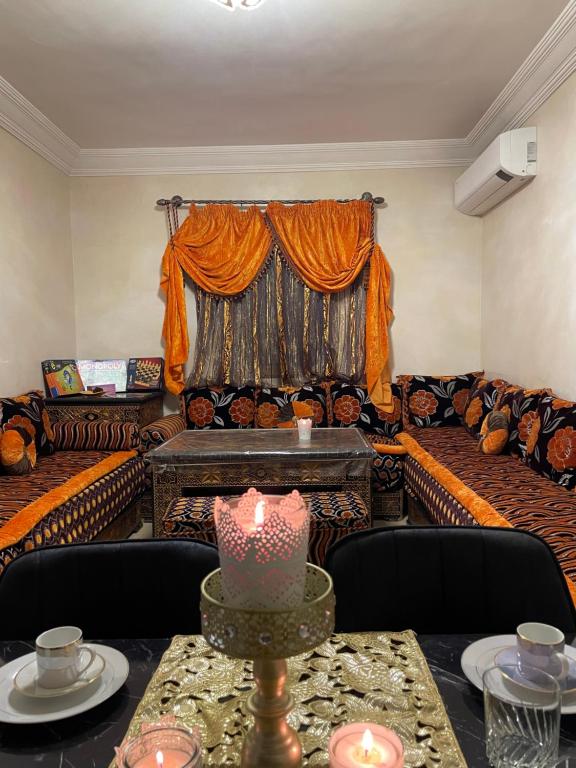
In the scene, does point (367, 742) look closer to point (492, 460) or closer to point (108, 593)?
point (108, 593)

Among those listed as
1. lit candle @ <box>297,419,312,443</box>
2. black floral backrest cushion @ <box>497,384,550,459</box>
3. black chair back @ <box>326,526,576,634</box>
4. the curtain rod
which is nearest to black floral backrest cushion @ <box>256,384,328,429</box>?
lit candle @ <box>297,419,312,443</box>

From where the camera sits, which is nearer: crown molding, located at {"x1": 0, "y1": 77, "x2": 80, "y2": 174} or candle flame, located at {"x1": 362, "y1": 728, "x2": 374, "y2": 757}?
candle flame, located at {"x1": 362, "y1": 728, "x2": 374, "y2": 757}

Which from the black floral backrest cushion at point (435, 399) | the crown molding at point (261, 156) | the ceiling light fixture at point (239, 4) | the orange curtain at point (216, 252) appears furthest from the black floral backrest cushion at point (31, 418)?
the black floral backrest cushion at point (435, 399)

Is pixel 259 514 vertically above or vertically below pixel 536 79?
below

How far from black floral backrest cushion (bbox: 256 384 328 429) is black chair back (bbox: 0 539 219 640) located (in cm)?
301

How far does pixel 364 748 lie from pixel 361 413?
353 cm

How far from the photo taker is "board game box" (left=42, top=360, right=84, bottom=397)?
12.9 feet

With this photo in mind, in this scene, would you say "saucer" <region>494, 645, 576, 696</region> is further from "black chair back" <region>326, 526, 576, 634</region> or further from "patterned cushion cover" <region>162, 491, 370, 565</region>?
"patterned cushion cover" <region>162, 491, 370, 565</region>

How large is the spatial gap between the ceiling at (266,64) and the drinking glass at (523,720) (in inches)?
104

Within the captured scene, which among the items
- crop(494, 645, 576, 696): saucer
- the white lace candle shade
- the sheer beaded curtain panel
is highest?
the sheer beaded curtain panel

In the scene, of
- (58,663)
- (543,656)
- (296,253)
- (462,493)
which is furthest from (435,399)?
(58,663)

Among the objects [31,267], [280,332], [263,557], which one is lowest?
[263,557]

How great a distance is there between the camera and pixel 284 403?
411cm

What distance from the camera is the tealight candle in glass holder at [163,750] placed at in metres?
0.54
